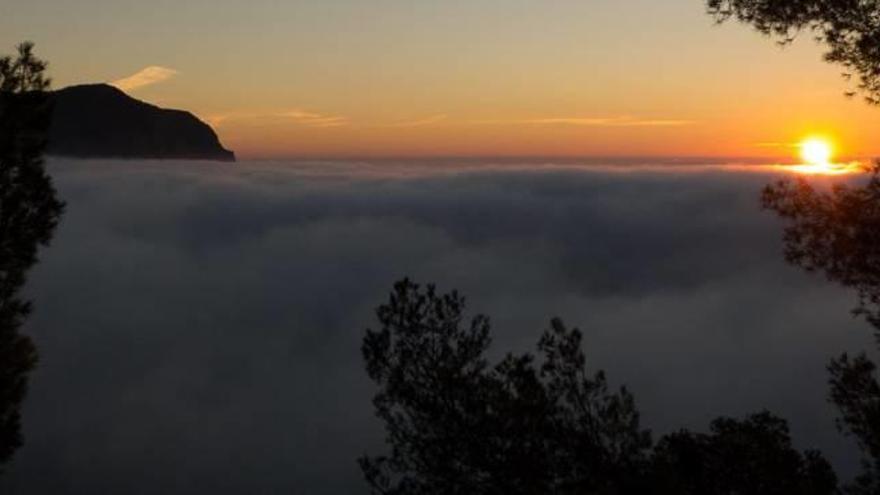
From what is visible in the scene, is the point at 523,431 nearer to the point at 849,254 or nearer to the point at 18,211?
the point at 849,254

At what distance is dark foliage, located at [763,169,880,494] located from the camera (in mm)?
10547

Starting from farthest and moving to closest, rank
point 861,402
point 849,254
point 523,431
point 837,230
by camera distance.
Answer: point 523,431 → point 861,402 → point 837,230 → point 849,254

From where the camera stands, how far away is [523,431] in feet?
47.6

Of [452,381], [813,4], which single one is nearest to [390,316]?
[452,381]

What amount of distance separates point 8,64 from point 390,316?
10.6 m

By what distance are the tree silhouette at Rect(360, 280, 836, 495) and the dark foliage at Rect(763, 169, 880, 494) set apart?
2.70 m

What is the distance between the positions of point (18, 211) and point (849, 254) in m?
16.9

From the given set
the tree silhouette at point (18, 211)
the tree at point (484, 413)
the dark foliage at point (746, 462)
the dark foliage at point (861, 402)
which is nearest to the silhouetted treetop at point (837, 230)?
the dark foliage at point (861, 402)

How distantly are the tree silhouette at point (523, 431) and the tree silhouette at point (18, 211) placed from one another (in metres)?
8.20

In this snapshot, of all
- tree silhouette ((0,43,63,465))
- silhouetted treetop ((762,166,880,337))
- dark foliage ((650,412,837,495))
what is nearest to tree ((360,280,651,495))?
dark foliage ((650,412,837,495))

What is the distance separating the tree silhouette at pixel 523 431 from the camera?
14523 mm

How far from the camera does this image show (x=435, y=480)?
601 inches

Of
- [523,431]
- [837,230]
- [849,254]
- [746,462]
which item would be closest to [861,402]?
[849,254]

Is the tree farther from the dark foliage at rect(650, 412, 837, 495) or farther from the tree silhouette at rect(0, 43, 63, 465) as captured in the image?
the tree silhouette at rect(0, 43, 63, 465)
